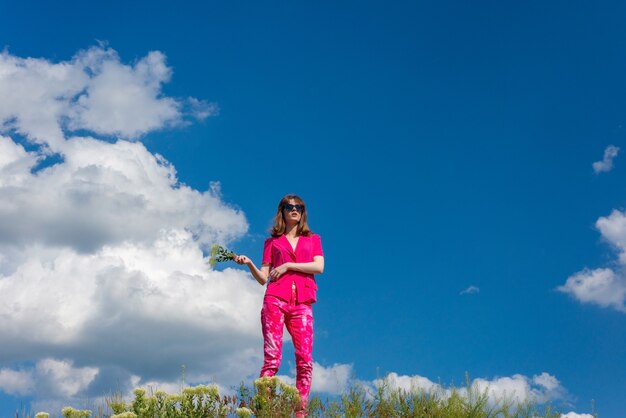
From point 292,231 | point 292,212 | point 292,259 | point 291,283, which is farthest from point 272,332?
point 292,212

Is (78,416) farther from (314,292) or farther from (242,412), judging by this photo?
(314,292)

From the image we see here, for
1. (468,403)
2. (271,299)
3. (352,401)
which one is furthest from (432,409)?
(271,299)

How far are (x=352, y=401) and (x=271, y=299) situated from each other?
1772 millimetres

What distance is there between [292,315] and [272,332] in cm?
35

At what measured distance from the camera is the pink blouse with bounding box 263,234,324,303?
823 cm

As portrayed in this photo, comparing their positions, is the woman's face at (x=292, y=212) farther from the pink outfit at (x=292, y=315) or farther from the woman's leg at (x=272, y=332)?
the woman's leg at (x=272, y=332)

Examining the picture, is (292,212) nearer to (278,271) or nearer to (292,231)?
(292,231)

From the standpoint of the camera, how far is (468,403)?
870cm

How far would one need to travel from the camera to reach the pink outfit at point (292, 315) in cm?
798

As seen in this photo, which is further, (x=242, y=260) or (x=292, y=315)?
(x=242, y=260)

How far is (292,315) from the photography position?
8.20 meters

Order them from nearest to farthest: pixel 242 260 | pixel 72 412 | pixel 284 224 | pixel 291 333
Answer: pixel 72 412 → pixel 291 333 → pixel 242 260 → pixel 284 224

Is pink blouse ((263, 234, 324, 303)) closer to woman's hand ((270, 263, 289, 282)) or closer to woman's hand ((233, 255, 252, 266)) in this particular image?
woman's hand ((270, 263, 289, 282))

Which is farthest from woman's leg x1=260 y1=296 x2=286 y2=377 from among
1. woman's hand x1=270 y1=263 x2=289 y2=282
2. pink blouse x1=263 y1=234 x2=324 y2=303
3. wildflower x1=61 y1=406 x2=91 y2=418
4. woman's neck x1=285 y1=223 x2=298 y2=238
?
wildflower x1=61 y1=406 x2=91 y2=418
